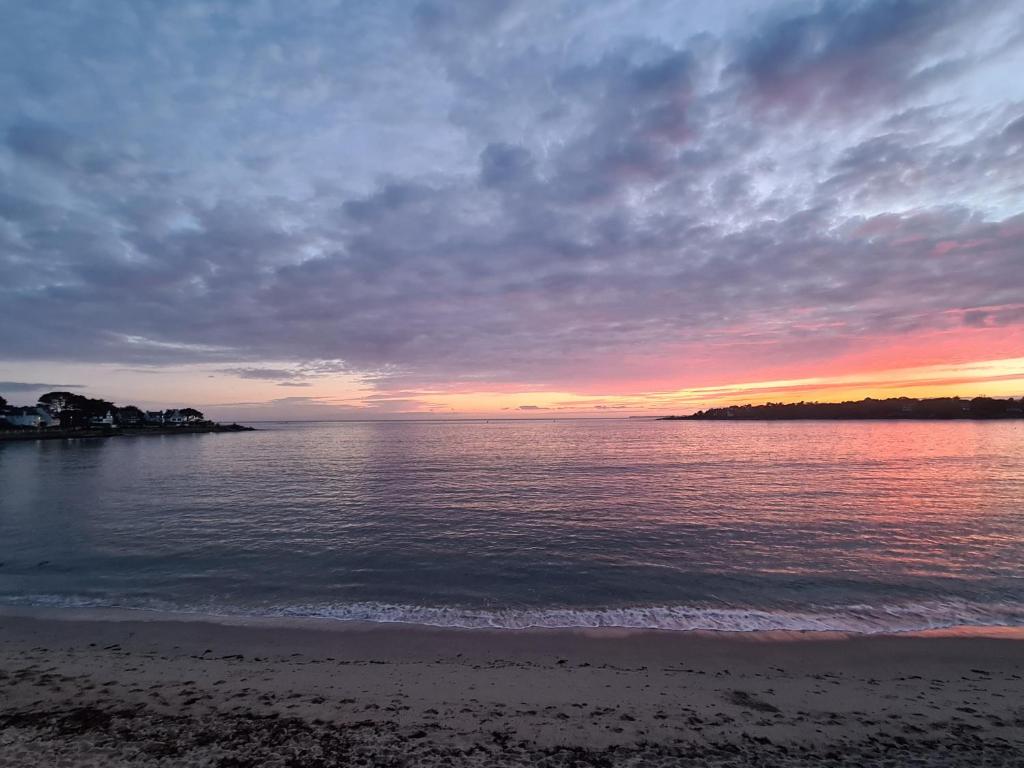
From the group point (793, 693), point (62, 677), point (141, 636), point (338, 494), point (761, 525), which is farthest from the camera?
point (338, 494)

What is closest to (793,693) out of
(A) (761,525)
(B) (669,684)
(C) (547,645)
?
(B) (669,684)

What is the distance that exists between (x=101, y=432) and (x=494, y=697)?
6637 inches

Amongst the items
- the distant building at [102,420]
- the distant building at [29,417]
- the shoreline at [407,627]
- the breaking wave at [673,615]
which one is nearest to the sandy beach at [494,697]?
the shoreline at [407,627]

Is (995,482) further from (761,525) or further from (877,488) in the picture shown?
(761,525)

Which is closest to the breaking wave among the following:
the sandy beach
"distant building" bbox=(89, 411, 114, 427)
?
the sandy beach

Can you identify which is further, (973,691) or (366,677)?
(366,677)

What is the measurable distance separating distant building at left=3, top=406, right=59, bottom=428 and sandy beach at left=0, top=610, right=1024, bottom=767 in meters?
177

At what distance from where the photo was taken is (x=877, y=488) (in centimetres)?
3547

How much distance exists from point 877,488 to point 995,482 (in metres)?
10.3

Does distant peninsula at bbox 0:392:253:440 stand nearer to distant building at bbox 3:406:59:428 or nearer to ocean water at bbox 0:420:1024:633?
distant building at bbox 3:406:59:428

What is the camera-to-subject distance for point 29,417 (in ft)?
463

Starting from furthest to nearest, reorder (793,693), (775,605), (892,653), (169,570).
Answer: (169,570) → (775,605) → (892,653) → (793,693)

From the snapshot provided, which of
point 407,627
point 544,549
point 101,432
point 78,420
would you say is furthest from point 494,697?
point 78,420

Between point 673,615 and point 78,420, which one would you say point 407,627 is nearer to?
point 673,615
